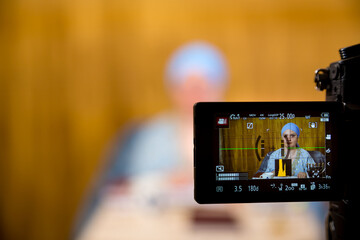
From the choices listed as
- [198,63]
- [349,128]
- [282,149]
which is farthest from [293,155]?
[198,63]

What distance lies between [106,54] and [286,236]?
5.08 feet

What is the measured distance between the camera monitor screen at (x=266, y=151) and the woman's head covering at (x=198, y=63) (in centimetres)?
148

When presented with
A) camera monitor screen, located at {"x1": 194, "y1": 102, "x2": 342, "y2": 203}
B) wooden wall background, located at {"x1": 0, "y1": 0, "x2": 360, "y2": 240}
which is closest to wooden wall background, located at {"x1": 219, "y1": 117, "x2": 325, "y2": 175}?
camera monitor screen, located at {"x1": 194, "y1": 102, "x2": 342, "y2": 203}

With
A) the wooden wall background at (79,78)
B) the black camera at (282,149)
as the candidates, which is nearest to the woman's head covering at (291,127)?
the black camera at (282,149)

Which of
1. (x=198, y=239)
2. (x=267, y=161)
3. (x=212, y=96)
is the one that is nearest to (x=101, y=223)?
(x=198, y=239)

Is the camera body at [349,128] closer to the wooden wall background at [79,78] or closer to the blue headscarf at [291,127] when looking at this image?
the blue headscarf at [291,127]

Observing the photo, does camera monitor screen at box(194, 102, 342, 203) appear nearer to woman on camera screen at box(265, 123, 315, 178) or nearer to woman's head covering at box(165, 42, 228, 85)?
woman on camera screen at box(265, 123, 315, 178)

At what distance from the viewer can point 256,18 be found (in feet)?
7.17

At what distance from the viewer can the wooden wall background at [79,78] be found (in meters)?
2.15

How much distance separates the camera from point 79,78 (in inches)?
84.8

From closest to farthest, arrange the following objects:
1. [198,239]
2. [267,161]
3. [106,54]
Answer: [267,161], [198,239], [106,54]

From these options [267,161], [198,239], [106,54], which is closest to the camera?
[267,161]

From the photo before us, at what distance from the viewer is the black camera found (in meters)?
0.71

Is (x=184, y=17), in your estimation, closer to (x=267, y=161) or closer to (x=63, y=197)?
(x=63, y=197)
